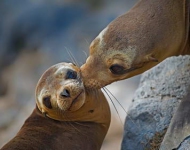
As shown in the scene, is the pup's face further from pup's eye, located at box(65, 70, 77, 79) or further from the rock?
A: the rock

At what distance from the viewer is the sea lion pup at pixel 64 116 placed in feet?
15.4

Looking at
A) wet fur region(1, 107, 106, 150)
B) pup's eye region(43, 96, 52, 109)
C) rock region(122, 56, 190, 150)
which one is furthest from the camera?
rock region(122, 56, 190, 150)

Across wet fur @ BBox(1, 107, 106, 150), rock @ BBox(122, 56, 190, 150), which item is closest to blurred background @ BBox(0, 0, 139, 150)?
rock @ BBox(122, 56, 190, 150)

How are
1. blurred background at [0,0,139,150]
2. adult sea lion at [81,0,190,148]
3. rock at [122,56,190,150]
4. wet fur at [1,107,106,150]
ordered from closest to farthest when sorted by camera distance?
1. adult sea lion at [81,0,190,148]
2. wet fur at [1,107,106,150]
3. rock at [122,56,190,150]
4. blurred background at [0,0,139,150]

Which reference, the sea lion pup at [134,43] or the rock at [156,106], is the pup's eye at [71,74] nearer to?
the sea lion pup at [134,43]

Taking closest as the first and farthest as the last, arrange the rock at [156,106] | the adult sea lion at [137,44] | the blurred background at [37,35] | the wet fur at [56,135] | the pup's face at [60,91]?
1. the adult sea lion at [137,44]
2. the pup's face at [60,91]
3. the wet fur at [56,135]
4. the rock at [156,106]
5. the blurred background at [37,35]

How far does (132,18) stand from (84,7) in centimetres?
646

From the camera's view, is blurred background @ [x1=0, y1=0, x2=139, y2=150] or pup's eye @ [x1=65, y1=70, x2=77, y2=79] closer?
pup's eye @ [x1=65, y1=70, x2=77, y2=79]

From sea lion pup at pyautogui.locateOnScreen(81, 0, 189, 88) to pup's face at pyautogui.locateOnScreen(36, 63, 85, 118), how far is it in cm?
12

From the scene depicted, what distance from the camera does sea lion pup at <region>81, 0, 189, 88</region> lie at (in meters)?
4.49

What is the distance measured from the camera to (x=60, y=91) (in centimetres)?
469

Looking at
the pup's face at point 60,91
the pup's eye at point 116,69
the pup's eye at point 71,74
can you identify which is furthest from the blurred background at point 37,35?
the pup's eye at point 116,69

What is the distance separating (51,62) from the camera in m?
10.6

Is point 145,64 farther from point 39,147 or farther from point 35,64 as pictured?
point 35,64
